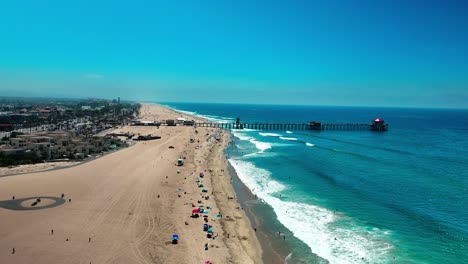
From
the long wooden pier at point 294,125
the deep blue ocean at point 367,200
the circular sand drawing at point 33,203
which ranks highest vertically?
the long wooden pier at point 294,125

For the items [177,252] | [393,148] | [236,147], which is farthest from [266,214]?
[393,148]

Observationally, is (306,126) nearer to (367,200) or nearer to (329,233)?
(367,200)

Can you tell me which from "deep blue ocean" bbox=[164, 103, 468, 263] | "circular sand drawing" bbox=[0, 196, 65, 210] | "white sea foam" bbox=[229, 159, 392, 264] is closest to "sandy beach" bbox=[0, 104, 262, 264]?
"circular sand drawing" bbox=[0, 196, 65, 210]

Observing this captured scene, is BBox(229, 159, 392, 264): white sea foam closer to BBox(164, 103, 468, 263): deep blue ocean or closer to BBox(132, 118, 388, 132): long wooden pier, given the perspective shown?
BBox(164, 103, 468, 263): deep blue ocean

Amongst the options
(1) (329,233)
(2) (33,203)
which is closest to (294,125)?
(1) (329,233)

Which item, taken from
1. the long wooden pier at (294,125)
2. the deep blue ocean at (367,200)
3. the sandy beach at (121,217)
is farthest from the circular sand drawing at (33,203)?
the long wooden pier at (294,125)

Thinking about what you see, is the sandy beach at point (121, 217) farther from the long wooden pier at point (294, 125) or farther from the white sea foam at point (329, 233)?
the long wooden pier at point (294, 125)
